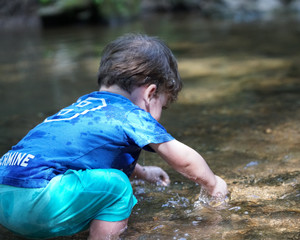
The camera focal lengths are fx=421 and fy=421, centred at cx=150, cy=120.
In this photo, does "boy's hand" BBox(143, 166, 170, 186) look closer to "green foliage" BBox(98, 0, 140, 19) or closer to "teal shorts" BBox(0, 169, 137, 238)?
"teal shorts" BBox(0, 169, 137, 238)

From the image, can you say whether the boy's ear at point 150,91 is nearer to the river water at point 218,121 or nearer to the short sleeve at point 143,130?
the short sleeve at point 143,130

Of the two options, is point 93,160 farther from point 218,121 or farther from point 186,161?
point 218,121

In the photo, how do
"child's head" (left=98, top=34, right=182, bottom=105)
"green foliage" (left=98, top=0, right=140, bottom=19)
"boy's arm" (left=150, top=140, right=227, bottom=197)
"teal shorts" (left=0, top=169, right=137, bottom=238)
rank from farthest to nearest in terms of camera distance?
"green foliage" (left=98, top=0, right=140, bottom=19) < "child's head" (left=98, top=34, right=182, bottom=105) < "boy's arm" (left=150, top=140, right=227, bottom=197) < "teal shorts" (left=0, top=169, right=137, bottom=238)

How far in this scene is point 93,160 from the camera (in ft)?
5.32

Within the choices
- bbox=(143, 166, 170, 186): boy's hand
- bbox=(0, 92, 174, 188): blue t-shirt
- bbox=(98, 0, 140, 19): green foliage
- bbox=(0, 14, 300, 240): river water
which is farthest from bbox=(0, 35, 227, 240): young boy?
bbox=(98, 0, 140, 19): green foliage

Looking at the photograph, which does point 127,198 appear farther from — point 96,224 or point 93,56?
point 93,56

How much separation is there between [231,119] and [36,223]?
70.0 inches

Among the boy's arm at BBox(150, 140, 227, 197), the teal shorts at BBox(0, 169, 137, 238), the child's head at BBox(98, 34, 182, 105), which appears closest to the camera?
the teal shorts at BBox(0, 169, 137, 238)

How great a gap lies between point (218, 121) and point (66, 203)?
1.63 m

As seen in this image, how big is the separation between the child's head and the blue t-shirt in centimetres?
14

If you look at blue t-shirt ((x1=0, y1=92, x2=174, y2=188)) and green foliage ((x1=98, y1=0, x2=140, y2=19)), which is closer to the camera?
blue t-shirt ((x1=0, y1=92, x2=174, y2=188))

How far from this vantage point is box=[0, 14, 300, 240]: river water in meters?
1.70

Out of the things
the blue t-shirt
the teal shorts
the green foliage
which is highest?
the blue t-shirt

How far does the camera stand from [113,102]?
1694mm
